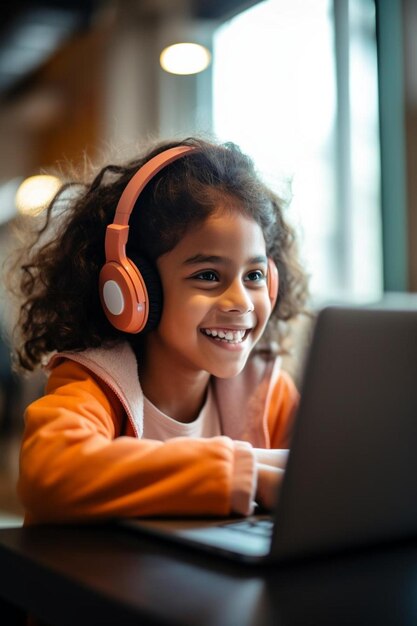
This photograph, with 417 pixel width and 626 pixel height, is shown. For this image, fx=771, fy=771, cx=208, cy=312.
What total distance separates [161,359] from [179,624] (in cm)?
71

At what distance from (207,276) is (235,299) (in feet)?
0.19

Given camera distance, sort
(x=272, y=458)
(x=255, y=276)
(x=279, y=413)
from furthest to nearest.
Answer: (x=279, y=413) < (x=255, y=276) < (x=272, y=458)

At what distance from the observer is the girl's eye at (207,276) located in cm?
109

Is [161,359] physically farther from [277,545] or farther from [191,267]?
[277,545]

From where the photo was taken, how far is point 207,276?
1.09 meters

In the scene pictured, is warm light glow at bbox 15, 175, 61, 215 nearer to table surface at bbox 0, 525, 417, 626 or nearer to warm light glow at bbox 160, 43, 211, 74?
warm light glow at bbox 160, 43, 211, 74

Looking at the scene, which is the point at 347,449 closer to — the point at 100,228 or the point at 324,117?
the point at 100,228

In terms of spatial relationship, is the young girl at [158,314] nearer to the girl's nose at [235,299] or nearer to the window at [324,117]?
the girl's nose at [235,299]

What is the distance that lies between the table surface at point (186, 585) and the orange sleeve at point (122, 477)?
38mm

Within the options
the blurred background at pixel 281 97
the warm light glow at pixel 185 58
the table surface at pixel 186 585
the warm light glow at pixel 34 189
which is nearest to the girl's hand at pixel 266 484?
the table surface at pixel 186 585

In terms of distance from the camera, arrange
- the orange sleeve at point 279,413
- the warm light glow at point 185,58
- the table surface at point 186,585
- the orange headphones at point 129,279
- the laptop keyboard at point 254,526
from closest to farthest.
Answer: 1. the table surface at point 186,585
2. the laptop keyboard at point 254,526
3. the orange headphones at point 129,279
4. the orange sleeve at point 279,413
5. the warm light glow at point 185,58

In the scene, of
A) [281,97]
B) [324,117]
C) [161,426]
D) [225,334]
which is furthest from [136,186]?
[281,97]

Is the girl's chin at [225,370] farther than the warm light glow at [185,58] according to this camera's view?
No

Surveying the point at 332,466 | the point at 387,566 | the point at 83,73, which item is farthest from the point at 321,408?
the point at 83,73
